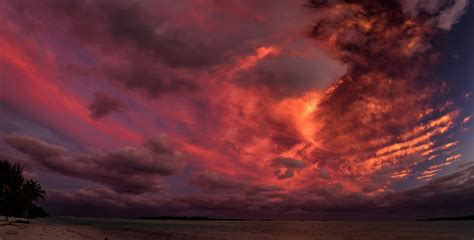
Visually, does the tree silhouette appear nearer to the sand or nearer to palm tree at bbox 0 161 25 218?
palm tree at bbox 0 161 25 218

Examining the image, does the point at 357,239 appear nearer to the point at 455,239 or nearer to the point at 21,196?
the point at 455,239

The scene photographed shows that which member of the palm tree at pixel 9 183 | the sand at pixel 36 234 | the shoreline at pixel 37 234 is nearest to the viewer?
the sand at pixel 36 234

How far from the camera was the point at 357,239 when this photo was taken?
80250 millimetres

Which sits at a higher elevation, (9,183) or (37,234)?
(9,183)

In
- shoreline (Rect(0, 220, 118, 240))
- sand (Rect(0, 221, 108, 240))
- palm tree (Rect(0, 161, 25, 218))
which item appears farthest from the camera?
palm tree (Rect(0, 161, 25, 218))

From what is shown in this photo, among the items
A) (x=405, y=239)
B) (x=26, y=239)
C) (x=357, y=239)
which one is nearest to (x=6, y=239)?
(x=26, y=239)

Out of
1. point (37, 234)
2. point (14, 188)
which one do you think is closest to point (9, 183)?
point (14, 188)

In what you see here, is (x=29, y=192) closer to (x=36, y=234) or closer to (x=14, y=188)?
(x=14, y=188)

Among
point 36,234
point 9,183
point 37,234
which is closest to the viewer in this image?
point 36,234

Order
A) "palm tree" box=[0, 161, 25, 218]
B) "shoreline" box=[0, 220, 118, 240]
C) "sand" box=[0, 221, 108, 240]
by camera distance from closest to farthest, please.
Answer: "sand" box=[0, 221, 108, 240]
"shoreline" box=[0, 220, 118, 240]
"palm tree" box=[0, 161, 25, 218]

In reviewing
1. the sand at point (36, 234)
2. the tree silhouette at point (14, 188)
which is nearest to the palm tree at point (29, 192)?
the tree silhouette at point (14, 188)

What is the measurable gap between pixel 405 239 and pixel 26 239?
87.8 metres

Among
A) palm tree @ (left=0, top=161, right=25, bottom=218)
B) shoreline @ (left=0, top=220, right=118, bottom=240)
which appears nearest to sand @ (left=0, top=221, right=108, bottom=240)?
shoreline @ (left=0, top=220, right=118, bottom=240)

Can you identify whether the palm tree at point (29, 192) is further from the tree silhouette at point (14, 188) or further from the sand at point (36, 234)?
the sand at point (36, 234)
